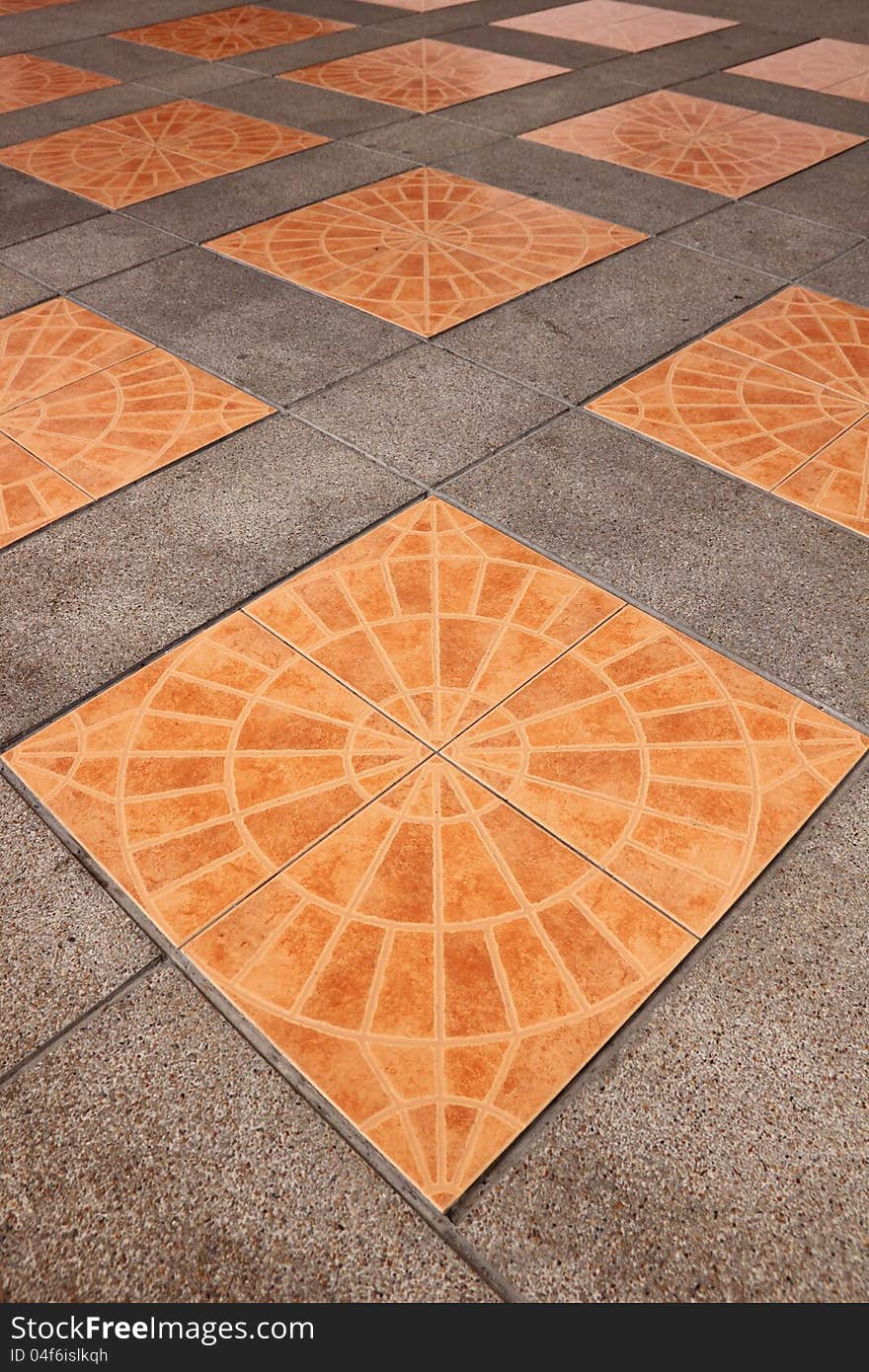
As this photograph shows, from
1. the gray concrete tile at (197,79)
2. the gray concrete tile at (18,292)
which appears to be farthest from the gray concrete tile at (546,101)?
the gray concrete tile at (18,292)

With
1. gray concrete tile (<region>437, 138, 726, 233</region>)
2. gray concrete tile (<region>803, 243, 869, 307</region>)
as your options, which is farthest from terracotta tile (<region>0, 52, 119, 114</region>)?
gray concrete tile (<region>803, 243, 869, 307</region>)

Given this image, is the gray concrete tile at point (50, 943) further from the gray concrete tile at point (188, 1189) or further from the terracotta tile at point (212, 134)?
Answer: the terracotta tile at point (212, 134)

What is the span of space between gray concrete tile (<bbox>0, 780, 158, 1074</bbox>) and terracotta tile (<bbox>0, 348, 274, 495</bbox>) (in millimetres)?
1273

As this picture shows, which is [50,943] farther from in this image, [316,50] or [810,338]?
[316,50]

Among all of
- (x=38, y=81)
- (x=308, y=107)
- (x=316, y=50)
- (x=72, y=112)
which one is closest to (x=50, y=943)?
(x=308, y=107)

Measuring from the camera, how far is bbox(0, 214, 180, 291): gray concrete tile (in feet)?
12.9

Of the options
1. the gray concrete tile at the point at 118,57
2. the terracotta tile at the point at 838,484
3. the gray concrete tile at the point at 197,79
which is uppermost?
the gray concrete tile at the point at 118,57

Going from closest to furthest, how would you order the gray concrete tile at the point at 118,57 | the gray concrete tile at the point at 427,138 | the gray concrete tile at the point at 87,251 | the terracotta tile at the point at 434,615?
the terracotta tile at the point at 434,615
the gray concrete tile at the point at 87,251
the gray concrete tile at the point at 427,138
the gray concrete tile at the point at 118,57

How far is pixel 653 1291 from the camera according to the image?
138 centimetres

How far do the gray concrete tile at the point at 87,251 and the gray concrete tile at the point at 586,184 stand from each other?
155 cm

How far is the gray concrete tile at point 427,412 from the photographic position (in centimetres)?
296

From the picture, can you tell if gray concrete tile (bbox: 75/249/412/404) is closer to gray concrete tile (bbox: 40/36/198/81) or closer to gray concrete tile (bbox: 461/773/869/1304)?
gray concrete tile (bbox: 461/773/869/1304)
